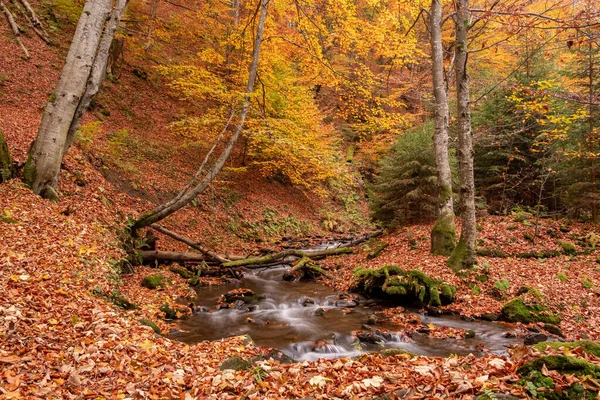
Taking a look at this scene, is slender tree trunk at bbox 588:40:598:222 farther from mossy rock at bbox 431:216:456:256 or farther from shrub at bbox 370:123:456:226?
mossy rock at bbox 431:216:456:256

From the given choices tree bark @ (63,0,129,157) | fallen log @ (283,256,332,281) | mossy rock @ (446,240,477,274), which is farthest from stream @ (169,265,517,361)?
tree bark @ (63,0,129,157)

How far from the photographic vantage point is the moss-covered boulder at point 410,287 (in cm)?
893

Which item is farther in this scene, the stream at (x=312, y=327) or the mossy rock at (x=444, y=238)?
the mossy rock at (x=444, y=238)

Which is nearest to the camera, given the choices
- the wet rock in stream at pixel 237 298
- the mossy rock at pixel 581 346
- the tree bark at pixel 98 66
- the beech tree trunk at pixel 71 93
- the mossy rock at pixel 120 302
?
the mossy rock at pixel 581 346


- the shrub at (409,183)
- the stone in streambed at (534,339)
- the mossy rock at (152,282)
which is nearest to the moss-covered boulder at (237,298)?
the mossy rock at (152,282)

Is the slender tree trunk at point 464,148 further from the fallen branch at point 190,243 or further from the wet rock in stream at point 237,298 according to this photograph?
the fallen branch at point 190,243

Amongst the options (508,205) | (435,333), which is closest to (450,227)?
(435,333)

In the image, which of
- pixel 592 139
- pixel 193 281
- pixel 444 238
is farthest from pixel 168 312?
pixel 592 139

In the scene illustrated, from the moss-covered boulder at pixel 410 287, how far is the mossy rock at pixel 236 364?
5.26m

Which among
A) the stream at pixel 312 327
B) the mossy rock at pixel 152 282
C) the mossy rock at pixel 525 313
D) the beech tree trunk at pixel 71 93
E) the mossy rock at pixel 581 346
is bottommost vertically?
the stream at pixel 312 327

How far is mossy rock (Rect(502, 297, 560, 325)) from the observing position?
7681 mm

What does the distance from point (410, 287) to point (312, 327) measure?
277 cm

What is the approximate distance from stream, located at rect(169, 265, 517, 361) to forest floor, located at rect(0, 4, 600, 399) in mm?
717

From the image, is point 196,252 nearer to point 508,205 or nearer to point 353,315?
point 353,315
